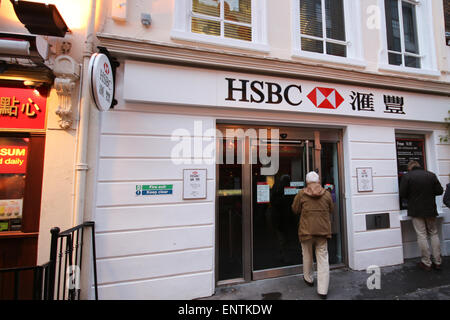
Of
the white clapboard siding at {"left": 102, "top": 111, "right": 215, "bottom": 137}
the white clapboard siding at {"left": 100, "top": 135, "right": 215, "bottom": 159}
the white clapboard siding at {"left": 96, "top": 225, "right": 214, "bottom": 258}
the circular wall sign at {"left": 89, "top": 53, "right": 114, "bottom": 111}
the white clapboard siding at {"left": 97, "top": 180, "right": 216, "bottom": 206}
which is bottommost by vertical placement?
the white clapboard siding at {"left": 96, "top": 225, "right": 214, "bottom": 258}

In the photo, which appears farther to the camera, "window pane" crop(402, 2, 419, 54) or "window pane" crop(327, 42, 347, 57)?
"window pane" crop(402, 2, 419, 54)

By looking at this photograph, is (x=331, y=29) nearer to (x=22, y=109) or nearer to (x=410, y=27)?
(x=410, y=27)

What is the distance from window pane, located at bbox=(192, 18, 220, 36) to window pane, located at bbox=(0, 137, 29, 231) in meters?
3.32

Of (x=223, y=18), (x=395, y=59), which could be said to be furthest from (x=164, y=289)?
(x=395, y=59)

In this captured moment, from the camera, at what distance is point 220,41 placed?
368cm

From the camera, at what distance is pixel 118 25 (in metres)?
3.30

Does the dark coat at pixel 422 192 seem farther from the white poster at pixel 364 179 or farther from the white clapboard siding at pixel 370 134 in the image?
the white clapboard siding at pixel 370 134

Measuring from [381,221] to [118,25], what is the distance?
6049 mm

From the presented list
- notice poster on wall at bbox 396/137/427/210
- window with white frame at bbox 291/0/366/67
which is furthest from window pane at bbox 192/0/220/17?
notice poster on wall at bbox 396/137/427/210

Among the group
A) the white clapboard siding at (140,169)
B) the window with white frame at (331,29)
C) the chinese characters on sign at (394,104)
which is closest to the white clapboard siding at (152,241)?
the white clapboard siding at (140,169)

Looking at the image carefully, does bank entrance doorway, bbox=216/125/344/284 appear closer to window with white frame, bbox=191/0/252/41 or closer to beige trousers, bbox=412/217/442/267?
beige trousers, bbox=412/217/442/267

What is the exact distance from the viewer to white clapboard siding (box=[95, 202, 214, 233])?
121 inches

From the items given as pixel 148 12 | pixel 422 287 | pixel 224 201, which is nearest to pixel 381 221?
pixel 422 287

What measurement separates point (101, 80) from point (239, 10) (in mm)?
2991
